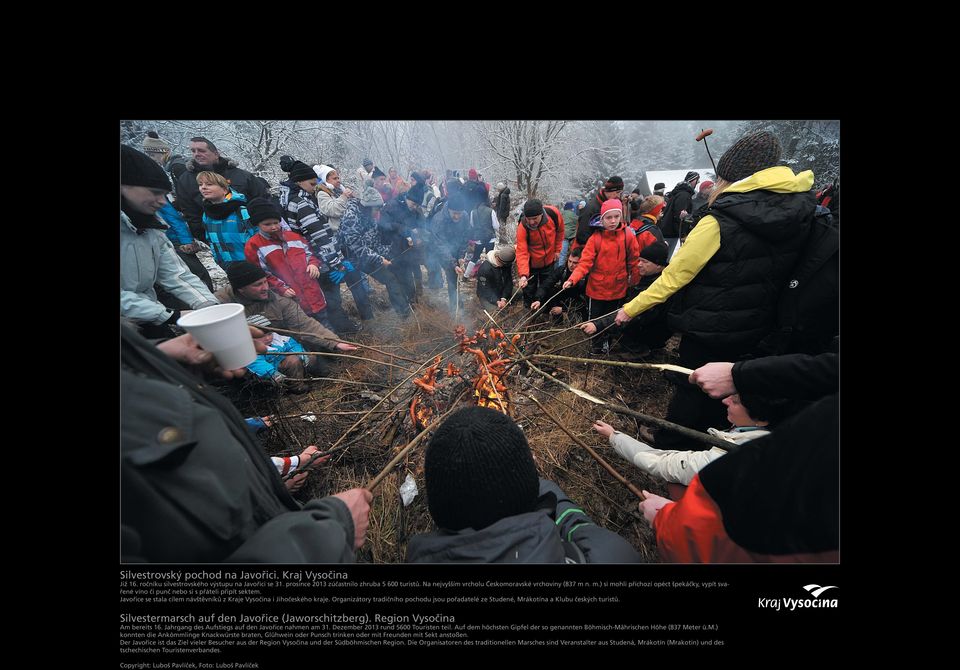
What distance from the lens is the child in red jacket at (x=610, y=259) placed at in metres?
3.19

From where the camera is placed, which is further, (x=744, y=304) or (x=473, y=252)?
(x=473, y=252)

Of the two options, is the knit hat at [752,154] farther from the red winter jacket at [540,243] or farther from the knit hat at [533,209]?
the red winter jacket at [540,243]

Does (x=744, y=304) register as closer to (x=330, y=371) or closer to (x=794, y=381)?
(x=794, y=381)

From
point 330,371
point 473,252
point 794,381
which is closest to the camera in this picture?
point 794,381

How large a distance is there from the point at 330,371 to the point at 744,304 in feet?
12.4

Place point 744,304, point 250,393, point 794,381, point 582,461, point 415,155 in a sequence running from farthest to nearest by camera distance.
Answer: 1. point 415,155
2. point 250,393
3. point 582,461
4. point 744,304
5. point 794,381

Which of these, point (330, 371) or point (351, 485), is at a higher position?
point (330, 371)

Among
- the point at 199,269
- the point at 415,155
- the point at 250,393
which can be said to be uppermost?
the point at 415,155

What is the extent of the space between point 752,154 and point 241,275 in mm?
3926

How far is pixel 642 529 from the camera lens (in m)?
1.96

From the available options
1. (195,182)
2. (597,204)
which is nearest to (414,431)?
(195,182)

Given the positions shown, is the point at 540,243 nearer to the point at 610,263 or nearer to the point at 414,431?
the point at 610,263

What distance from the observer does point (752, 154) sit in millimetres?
1764

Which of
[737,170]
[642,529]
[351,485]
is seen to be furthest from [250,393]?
[737,170]
